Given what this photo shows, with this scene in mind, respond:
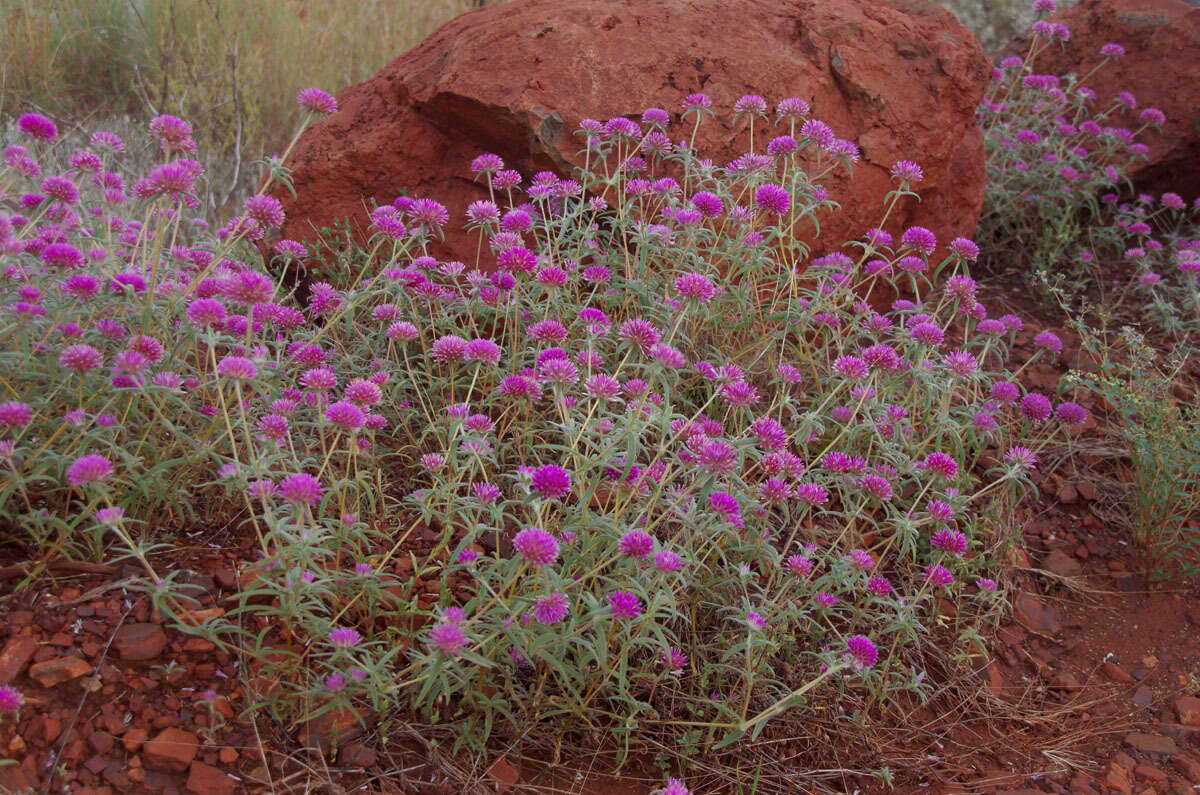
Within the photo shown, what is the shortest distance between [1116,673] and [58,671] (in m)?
3.27

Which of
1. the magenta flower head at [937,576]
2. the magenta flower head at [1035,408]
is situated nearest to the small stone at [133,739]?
the magenta flower head at [937,576]

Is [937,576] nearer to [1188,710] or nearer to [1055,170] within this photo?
[1188,710]

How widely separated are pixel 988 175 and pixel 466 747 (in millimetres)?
4952

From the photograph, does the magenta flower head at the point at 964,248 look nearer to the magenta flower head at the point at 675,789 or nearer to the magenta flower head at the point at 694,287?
the magenta flower head at the point at 694,287

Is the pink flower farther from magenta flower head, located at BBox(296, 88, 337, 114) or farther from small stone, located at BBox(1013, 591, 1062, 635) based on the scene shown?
magenta flower head, located at BBox(296, 88, 337, 114)

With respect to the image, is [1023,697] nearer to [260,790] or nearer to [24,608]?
[260,790]

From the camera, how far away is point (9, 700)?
2072 millimetres

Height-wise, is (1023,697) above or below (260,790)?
below

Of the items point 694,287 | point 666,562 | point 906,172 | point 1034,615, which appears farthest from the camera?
point 906,172

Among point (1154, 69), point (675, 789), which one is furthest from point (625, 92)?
point (1154, 69)

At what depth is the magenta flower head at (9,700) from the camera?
6.77 feet

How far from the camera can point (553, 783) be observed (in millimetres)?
2398

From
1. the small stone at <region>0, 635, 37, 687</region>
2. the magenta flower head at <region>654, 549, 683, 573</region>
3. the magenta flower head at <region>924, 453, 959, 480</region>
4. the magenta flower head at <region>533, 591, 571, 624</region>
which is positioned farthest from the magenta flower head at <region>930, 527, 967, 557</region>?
the small stone at <region>0, 635, 37, 687</region>

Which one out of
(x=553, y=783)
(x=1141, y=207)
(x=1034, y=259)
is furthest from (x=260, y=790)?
(x=1141, y=207)
